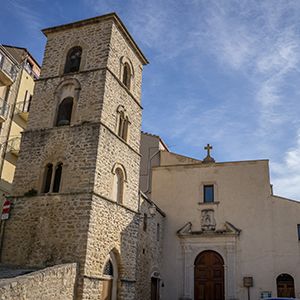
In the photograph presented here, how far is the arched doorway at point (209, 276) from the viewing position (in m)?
20.3

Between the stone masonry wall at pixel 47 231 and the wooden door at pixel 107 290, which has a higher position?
the stone masonry wall at pixel 47 231


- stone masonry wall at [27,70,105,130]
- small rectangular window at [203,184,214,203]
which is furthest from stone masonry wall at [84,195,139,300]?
small rectangular window at [203,184,214,203]

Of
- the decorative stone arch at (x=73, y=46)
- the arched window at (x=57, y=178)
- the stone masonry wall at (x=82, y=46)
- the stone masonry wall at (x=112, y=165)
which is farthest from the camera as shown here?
the decorative stone arch at (x=73, y=46)

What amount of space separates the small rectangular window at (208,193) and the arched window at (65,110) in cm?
869

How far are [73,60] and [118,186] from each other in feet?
20.0

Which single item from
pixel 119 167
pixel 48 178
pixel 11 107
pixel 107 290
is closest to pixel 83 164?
pixel 48 178

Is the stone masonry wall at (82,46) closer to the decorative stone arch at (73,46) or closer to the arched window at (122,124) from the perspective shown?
the decorative stone arch at (73,46)

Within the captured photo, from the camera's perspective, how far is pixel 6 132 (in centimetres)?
2000

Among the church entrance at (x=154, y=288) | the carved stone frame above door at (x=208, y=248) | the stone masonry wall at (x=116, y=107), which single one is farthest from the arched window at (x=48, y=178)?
the carved stone frame above door at (x=208, y=248)

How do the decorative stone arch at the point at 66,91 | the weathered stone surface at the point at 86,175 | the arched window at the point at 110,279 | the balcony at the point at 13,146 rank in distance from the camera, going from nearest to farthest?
the weathered stone surface at the point at 86,175, the arched window at the point at 110,279, the decorative stone arch at the point at 66,91, the balcony at the point at 13,146

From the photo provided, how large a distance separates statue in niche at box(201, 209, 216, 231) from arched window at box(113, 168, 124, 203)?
6374mm

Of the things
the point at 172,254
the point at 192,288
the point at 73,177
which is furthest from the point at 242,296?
the point at 73,177

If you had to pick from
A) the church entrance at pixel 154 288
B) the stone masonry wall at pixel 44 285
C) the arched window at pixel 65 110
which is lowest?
the stone masonry wall at pixel 44 285

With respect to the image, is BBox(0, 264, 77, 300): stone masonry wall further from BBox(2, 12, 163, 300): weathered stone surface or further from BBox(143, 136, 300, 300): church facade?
BBox(143, 136, 300, 300): church facade
